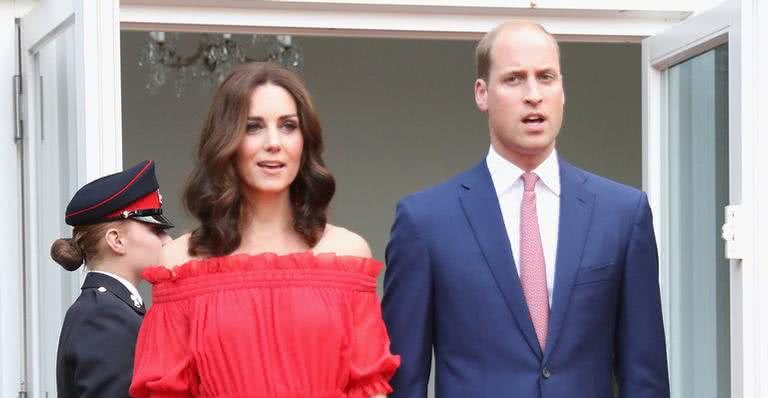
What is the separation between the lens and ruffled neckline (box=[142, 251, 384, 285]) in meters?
2.73

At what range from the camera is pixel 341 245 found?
280cm

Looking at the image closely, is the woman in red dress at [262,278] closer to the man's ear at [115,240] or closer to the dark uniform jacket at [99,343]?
the dark uniform jacket at [99,343]

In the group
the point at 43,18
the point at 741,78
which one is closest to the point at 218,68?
the point at 43,18

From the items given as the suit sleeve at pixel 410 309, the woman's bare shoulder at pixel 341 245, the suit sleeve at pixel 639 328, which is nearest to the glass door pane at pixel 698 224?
the suit sleeve at pixel 639 328

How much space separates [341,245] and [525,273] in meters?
0.37

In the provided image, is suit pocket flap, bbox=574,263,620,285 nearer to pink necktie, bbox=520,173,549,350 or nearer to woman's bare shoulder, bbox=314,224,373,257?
pink necktie, bbox=520,173,549,350

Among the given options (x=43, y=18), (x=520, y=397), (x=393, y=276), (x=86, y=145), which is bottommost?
(x=520, y=397)

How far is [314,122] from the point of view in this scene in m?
2.81

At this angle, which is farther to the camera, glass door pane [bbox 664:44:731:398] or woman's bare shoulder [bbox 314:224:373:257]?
glass door pane [bbox 664:44:731:398]

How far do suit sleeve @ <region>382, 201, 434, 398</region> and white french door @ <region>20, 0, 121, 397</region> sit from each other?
0.94 m

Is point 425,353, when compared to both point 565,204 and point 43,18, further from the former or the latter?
point 43,18

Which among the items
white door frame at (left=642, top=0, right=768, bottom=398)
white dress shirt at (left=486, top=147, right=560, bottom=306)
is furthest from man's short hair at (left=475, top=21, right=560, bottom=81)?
white door frame at (left=642, top=0, right=768, bottom=398)

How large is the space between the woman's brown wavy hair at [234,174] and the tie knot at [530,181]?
1.29ft

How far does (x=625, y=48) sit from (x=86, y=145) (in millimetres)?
5610
